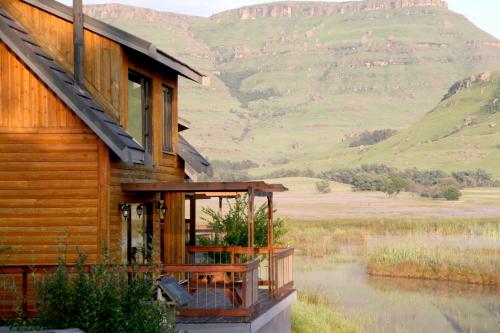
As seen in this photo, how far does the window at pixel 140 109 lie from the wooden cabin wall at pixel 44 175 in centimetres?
235

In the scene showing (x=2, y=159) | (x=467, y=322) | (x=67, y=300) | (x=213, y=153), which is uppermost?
(x=213, y=153)

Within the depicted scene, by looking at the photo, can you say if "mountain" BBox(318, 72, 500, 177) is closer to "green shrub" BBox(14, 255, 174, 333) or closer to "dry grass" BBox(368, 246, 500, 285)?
"dry grass" BBox(368, 246, 500, 285)

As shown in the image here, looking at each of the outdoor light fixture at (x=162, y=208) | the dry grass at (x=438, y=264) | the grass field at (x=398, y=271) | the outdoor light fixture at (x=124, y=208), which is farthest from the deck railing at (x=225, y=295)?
the dry grass at (x=438, y=264)

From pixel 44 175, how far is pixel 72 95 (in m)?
1.61

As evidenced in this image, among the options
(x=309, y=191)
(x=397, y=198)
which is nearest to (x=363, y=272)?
(x=397, y=198)

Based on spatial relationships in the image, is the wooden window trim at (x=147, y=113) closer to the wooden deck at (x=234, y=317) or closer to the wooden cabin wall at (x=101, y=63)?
the wooden cabin wall at (x=101, y=63)

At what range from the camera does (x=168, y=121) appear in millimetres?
23484

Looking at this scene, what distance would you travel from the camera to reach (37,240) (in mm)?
18469

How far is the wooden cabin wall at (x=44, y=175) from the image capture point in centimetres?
1844

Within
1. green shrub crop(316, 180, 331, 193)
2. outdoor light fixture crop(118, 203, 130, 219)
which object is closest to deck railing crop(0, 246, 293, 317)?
outdoor light fixture crop(118, 203, 130, 219)

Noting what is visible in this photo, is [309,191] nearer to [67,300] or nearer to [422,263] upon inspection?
[422,263]

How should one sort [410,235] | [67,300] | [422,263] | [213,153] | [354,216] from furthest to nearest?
[213,153] → [354,216] → [410,235] → [422,263] → [67,300]

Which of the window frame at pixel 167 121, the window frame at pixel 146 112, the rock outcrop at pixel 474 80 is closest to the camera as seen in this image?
the window frame at pixel 146 112

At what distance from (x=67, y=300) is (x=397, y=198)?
96.9 metres
